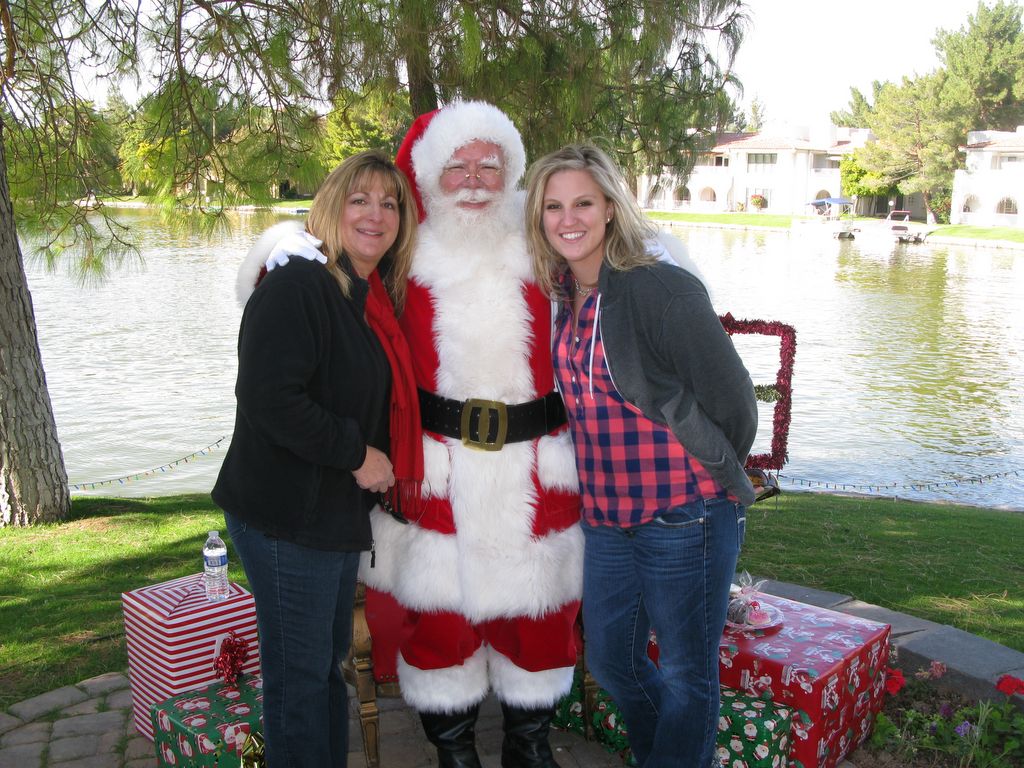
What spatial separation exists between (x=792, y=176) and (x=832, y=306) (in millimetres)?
36469

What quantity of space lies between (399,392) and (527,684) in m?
0.92

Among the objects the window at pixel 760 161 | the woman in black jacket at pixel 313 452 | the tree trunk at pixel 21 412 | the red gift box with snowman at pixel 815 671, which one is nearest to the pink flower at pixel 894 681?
the red gift box with snowman at pixel 815 671

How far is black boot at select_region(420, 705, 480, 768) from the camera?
256cm

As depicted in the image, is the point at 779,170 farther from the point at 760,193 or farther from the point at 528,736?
the point at 528,736

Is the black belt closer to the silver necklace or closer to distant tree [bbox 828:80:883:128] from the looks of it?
the silver necklace

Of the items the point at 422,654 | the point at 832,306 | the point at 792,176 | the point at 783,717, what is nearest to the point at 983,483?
the point at 783,717

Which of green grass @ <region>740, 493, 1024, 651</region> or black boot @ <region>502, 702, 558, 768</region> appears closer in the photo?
black boot @ <region>502, 702, 558, 768</region>

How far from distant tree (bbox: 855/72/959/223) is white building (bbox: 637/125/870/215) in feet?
24.5

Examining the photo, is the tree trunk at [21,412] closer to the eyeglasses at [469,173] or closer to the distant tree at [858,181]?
the eyeglasses at [469,173]

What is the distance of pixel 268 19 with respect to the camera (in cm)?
444

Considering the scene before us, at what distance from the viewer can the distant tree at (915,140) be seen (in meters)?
41.1

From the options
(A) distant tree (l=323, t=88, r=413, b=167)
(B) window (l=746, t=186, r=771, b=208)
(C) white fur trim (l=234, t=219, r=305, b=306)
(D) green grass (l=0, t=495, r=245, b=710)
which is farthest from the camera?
(B) window (l=746, t=186, r=771, b=208)

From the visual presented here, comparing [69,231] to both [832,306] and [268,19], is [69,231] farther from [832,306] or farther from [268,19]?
[832,306]

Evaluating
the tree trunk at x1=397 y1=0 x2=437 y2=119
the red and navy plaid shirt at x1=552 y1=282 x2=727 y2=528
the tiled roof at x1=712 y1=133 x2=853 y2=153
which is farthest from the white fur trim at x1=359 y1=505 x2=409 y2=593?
the tiled roof at x1=712 y1=133 x2=853 y2=153
